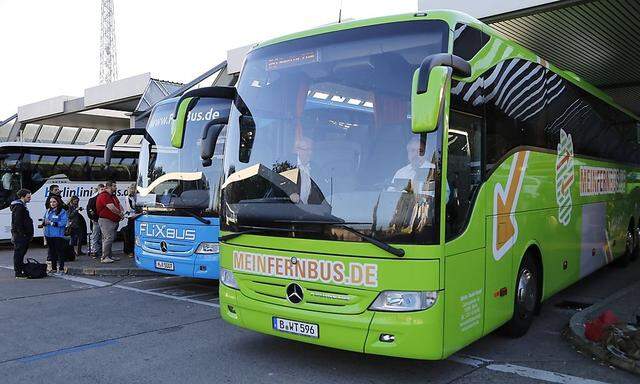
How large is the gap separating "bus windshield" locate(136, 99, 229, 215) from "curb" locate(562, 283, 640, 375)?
539 cm

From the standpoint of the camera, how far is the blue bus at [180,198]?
9008 millimetres

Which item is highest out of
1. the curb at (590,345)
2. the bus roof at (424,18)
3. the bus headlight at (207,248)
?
the bus roof at (424,18)

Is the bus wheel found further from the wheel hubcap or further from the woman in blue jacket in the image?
the woman in blue jacket

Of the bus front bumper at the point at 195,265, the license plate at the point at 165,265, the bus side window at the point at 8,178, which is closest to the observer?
the bus front bumper at the point at 195,265

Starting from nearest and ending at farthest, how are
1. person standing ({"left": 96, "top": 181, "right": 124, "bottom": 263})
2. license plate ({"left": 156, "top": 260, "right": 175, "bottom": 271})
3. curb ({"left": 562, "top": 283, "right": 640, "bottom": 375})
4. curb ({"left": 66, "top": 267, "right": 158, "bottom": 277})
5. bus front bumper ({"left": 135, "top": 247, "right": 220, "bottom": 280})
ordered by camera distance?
1. curb ({"left": 562, "top": 283, "right": 640, "bottom": 375})
2. bus front bumper ({"left": 135, "top": 247, "right": 220, "bottom": 280})
3. license plate ({"left": 156, "top": 260, "right": 175, "bottom": 271})
4. curb ({"left": 66, "top": 267, "right": 158, "bottom": 277})
5. person standing ({"left": 96, "top": 181, "right": 124, "bottom": 263})

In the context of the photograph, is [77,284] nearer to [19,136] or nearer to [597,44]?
[597,44]

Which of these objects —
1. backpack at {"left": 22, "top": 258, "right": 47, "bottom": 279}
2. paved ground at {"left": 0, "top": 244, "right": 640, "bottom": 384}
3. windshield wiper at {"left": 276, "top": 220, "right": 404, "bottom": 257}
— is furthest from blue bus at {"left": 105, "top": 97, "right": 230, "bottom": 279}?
windshield wiper at {"left": 276, "top": 220, "right": 404, "bottom": 257}

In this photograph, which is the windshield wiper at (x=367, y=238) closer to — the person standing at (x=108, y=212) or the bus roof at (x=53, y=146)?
the person standing at (x=108, y=212)

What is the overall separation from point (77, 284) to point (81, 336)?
4246 mm

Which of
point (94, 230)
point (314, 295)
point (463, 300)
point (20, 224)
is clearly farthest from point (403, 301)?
point (94, 230)

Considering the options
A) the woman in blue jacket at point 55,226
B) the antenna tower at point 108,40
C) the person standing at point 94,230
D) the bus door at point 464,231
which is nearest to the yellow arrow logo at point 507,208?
the bus door at point 464,231

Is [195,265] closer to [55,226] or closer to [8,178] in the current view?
[55,226]

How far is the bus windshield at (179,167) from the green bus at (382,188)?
3.55m

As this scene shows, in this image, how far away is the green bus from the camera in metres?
4.57
